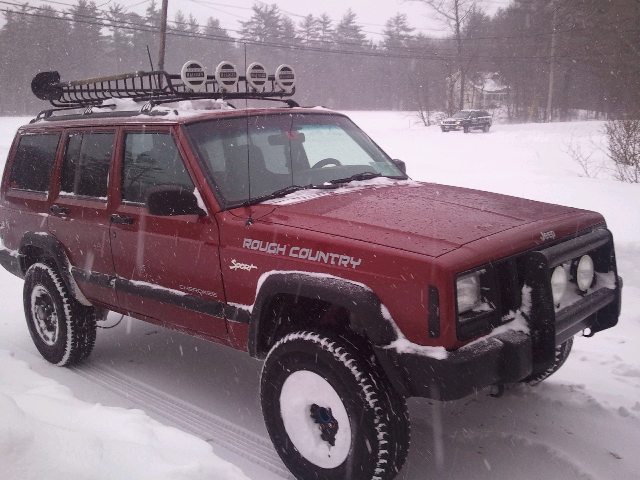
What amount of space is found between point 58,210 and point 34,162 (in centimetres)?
72

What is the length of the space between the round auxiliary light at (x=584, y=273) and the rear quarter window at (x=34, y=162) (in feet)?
13.0

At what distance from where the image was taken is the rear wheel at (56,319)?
461 centimetres

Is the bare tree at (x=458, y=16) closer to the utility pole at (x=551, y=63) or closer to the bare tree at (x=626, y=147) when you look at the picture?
the utility pole at (x=551, y=63)

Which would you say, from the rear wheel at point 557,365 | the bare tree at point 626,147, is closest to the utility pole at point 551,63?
the bare tree at point 626,147

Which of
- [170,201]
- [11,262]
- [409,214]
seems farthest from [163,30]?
[409,214]

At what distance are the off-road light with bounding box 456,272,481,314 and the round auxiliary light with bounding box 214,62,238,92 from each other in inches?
93.7

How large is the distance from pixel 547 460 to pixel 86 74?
153 ft

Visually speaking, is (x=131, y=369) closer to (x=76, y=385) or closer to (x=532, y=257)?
(x=76, y=385)

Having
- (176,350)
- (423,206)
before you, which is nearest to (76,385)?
(176,350)

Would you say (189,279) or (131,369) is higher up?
(189,279)

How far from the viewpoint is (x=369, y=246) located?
2.71m

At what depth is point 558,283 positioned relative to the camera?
3.03m

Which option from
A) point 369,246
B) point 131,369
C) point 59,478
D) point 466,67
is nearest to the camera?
point 59,478

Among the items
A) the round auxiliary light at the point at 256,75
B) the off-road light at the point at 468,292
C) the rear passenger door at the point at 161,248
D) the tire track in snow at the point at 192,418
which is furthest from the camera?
the round auxiliary light at the point at 256,75
